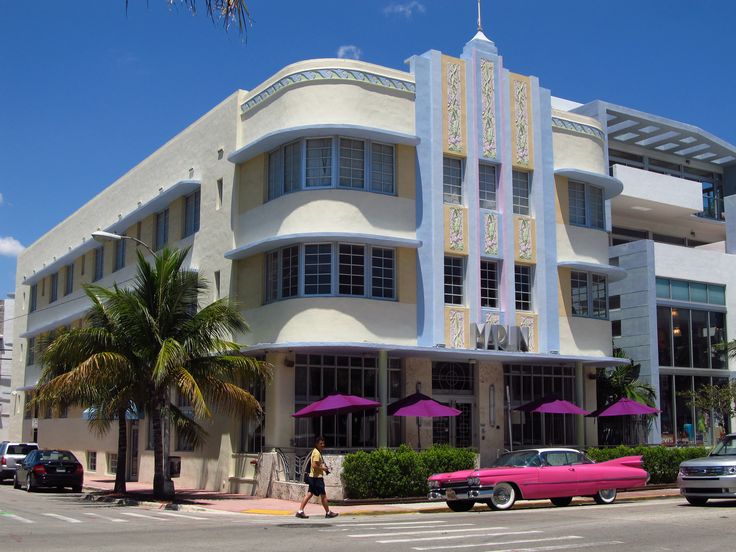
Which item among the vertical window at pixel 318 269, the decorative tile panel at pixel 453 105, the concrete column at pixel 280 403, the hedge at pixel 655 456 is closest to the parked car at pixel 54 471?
the concrete column at pixel 280 403

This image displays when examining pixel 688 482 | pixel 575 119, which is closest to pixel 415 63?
pixel 575 119

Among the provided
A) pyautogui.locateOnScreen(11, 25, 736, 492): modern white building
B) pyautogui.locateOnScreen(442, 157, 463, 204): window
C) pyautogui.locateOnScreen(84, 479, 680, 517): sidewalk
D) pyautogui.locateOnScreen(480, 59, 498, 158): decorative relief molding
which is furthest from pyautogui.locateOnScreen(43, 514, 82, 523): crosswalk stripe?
pyautogui.locateOnScreen(480, 59, 498, 158): decorative relief molding

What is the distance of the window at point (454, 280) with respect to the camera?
90.2ft

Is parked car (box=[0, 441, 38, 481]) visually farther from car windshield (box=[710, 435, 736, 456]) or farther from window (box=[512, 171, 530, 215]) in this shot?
car windshield (box=[710, 435, 736, 456])

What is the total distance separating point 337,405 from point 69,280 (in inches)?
992

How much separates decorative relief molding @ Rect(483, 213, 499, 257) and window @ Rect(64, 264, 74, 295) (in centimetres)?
2383

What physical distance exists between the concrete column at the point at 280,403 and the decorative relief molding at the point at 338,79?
780 cm

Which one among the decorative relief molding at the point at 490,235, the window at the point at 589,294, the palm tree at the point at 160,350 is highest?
the decorative relief molding at the point at 490,235

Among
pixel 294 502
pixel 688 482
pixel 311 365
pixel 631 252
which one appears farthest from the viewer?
pixel 631 252

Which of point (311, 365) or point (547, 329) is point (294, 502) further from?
point (547, 329)

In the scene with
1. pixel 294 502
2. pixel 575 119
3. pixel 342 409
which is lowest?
pixel 294 502

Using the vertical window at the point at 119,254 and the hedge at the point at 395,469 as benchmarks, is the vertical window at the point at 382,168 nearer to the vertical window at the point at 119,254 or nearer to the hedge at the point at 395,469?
the hedge at the point at 395,469

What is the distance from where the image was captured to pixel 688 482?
67.5ft

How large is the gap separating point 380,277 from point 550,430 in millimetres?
8425
